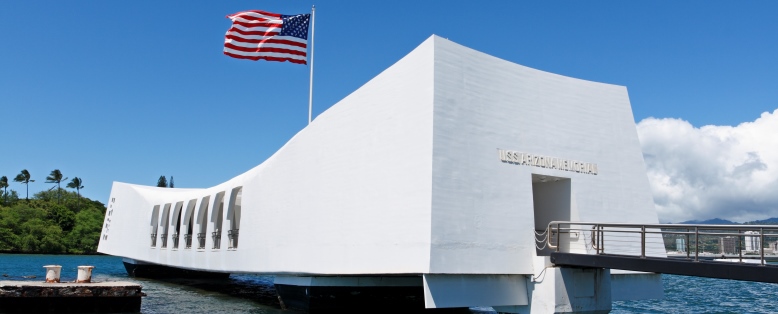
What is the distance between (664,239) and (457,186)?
5.99m

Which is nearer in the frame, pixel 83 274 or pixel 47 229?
pixel 83 274

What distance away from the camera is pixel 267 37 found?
2120 centimetres

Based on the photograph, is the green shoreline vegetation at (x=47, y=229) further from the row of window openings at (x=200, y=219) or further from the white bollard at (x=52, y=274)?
the white bollard at (x=52, y=274)

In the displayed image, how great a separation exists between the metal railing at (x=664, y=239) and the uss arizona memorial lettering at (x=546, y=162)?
136 cm

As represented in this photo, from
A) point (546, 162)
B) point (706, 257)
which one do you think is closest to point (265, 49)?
point (546, 162)

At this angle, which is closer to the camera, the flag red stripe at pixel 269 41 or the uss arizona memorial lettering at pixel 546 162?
the uss arizona memorial lettering at pixel 546 162

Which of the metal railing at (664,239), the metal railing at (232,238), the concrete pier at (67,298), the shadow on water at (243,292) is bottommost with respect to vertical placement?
the shadow on water at (243,292)

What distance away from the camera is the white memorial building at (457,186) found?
1384 centimetres

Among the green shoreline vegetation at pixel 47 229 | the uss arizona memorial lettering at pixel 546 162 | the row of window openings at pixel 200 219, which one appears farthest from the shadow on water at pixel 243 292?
the green shoreline vegetation at pixel 47 229

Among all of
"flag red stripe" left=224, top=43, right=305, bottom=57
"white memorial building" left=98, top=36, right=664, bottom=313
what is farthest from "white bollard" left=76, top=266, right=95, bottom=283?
"flag red stripe" left=224, top=43, right=305, bottom=57

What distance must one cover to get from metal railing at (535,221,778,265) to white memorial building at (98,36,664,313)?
23 cm

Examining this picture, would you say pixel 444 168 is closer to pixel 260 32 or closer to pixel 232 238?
pixel 260 32

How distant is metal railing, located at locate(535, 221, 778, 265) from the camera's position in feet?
36.4

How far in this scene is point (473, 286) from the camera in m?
14.1
